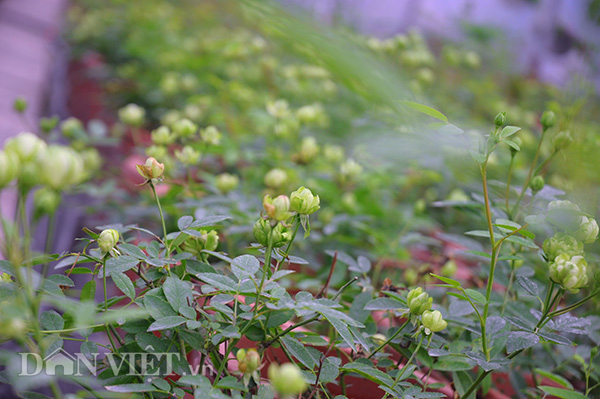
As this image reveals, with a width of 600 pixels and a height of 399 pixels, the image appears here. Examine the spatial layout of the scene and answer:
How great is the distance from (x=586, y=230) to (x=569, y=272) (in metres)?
0.05

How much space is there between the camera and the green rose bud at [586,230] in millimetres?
376

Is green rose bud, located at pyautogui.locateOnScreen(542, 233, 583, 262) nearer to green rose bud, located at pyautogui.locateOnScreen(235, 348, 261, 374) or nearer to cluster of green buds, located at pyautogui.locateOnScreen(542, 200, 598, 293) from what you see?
cluster of green buds, located at pyautogui.locateOnScreen(542, 200, 598, 293)

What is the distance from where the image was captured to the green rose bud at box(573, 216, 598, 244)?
0.38m

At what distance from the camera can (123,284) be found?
0.36m

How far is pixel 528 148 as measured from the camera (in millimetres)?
1355

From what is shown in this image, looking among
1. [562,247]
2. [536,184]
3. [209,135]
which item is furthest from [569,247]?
[209,135]

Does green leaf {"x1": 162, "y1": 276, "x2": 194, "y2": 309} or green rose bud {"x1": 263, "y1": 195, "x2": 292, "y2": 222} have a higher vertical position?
green rose bud {"x1": 263, "y1": 195, "x2": 292, "y2": 222}

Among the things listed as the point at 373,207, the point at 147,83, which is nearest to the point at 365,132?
the point at 373,207

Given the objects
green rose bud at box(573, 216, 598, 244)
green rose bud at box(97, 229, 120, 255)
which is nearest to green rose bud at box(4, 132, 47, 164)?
green rose bud at box(97, 229, 120, 255)

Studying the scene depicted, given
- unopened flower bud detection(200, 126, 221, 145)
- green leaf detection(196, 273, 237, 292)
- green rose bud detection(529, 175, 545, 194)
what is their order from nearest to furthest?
green leaf detection(196, 273, 237, 292), green rose bud detection(529, 175, 545, 194), unopened flower bud detection(200, 126, 221, 145)

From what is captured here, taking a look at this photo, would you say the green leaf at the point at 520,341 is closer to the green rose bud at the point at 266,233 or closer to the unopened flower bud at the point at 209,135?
the green rose bud at the point at 266,233

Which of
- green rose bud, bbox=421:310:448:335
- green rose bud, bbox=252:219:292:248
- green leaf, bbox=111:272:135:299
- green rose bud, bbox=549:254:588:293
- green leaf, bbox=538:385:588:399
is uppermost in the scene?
green rose bud, bbox=549:254:588:293

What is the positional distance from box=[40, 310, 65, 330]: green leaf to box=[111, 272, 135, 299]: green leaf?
0.16 feet

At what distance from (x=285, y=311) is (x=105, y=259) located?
15 cm
